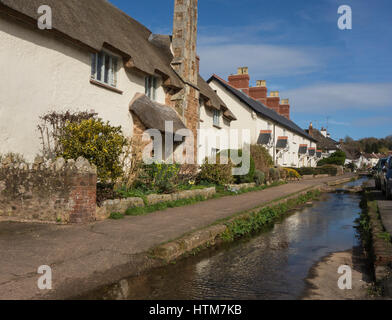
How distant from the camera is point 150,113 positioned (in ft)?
40.7

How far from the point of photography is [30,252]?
467cm

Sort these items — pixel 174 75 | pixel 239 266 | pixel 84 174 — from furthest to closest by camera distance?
pixel 174 75
pixel 84 174
pixel 239 266

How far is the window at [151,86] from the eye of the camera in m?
13.7

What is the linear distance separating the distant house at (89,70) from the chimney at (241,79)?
1824 centimetres

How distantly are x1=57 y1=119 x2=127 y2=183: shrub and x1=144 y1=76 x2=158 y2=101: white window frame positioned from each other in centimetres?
640

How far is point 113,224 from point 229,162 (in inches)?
362

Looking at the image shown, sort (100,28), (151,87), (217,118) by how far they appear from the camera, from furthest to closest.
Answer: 1. (217,118)
2. (151,87)
3. (100,28)

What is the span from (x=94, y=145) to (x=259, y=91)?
108 ft

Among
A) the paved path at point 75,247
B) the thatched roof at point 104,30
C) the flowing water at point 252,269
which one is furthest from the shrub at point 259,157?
the paved path at point 75,247

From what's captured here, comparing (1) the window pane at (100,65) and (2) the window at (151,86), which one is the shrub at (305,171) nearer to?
(2) the window at (151,86)

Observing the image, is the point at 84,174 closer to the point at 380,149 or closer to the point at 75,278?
the point at 75,278

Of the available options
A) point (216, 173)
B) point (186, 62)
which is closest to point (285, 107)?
point (186, 62)

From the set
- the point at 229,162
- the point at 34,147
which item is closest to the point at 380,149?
the point at 229,162

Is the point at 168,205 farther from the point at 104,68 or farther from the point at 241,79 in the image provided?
the point at 241,79
